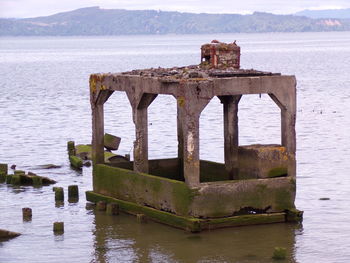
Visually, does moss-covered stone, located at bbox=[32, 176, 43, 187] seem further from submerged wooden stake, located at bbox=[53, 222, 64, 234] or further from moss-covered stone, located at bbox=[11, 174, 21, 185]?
submerged wooden stake, located at bbox=[53, 222, 64, 234]

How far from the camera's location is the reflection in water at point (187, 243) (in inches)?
731

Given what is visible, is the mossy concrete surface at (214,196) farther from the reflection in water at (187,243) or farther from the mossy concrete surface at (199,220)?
the reflection in water at (187,243)

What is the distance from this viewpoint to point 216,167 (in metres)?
22.9

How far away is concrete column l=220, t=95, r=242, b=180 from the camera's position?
72.9 ft

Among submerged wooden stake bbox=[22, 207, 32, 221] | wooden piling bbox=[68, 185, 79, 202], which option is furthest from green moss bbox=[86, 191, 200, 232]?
submerged wooden stake bbox=[22, 207, 32, 221]

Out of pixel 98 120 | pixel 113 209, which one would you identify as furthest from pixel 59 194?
pixel 113 209

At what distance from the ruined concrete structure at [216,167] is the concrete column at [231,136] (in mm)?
23

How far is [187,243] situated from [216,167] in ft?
12.8

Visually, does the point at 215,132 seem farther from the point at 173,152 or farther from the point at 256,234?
the point at 256,234

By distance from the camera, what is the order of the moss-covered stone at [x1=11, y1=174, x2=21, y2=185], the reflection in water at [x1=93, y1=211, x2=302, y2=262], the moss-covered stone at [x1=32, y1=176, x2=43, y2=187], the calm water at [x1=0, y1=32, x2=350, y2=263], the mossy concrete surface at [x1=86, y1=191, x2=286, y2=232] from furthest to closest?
the moss-covered stone at [x1=32, y1=176, x2=43, y2=187] < the moss-covered stone at [x1=11, y1=174, x2=21, y2=185] < the mossy concrete surface at [x1=86, y1=191, x2=286, y2=232] < the calm water at [x1=0, y1=32, x2=350, y2=263] < the reflection in water at [x1=93, y1=211, x2=302, y2=262]

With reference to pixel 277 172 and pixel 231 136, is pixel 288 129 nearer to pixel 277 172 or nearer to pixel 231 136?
pixel 277 172

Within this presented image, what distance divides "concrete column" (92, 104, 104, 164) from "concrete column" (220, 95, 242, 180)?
9.85 ft

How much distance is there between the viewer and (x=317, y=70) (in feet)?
337

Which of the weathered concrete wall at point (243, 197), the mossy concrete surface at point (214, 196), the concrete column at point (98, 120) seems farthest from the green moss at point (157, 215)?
the concrete column at point (98, 120)
